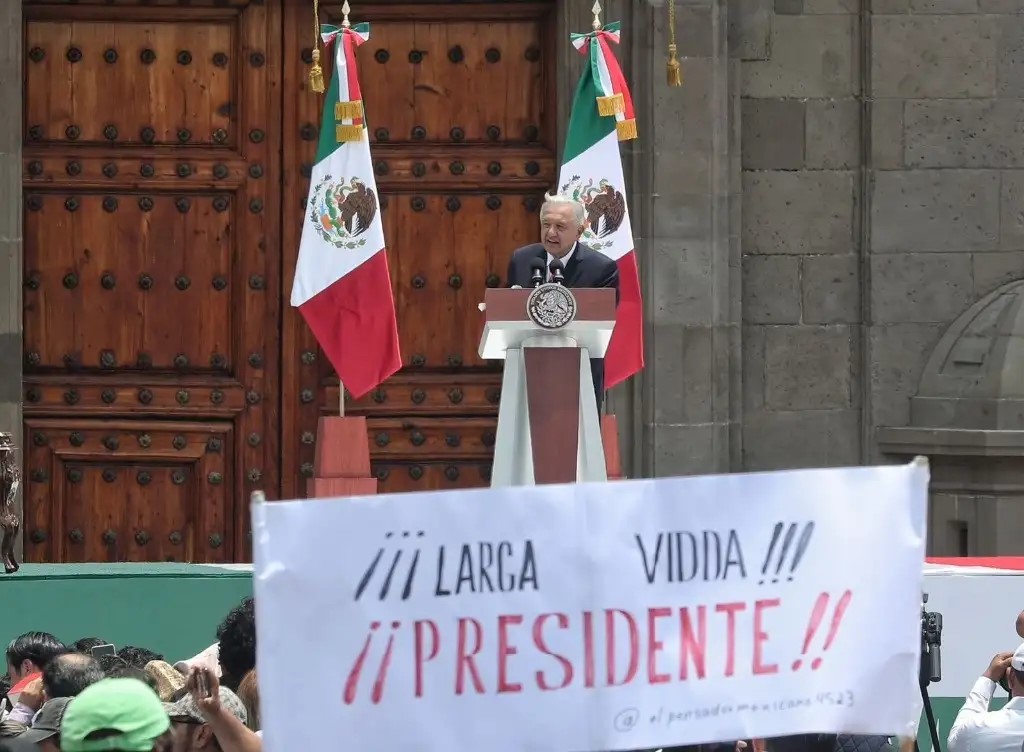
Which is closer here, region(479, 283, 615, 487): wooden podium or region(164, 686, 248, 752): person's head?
region(164, 686, 248, 752): person's head

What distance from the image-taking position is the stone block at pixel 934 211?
1094cm

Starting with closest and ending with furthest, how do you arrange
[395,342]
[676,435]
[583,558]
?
[583,558] < [395,342] < [676,435]

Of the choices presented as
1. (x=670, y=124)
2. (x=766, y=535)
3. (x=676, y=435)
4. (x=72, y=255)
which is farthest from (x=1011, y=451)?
(x=766, y=535)

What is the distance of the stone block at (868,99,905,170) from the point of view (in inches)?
431

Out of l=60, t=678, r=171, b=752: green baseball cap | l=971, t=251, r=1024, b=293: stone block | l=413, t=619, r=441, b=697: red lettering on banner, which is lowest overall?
l=60, t=678, r=171, b=752: green baseball cap

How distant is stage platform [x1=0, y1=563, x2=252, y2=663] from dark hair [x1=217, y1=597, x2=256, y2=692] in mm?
2426

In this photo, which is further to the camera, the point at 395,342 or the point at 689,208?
the point at 689,208

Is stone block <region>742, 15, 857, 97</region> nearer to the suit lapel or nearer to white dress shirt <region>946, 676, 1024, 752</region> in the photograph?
→ the suit lapel

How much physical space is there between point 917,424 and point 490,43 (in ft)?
9.94

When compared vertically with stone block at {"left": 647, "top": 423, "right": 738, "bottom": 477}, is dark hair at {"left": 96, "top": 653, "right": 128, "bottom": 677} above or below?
below

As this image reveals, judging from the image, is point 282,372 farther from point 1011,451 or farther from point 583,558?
point 583,558

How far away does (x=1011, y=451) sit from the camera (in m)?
10.3

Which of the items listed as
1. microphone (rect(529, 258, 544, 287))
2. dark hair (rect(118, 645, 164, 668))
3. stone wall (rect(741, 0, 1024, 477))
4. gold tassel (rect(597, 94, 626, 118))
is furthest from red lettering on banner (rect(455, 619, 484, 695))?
stone wall (rect(741, 0, 1024, 477))

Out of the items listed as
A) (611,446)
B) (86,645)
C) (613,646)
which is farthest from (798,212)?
(613,646)
